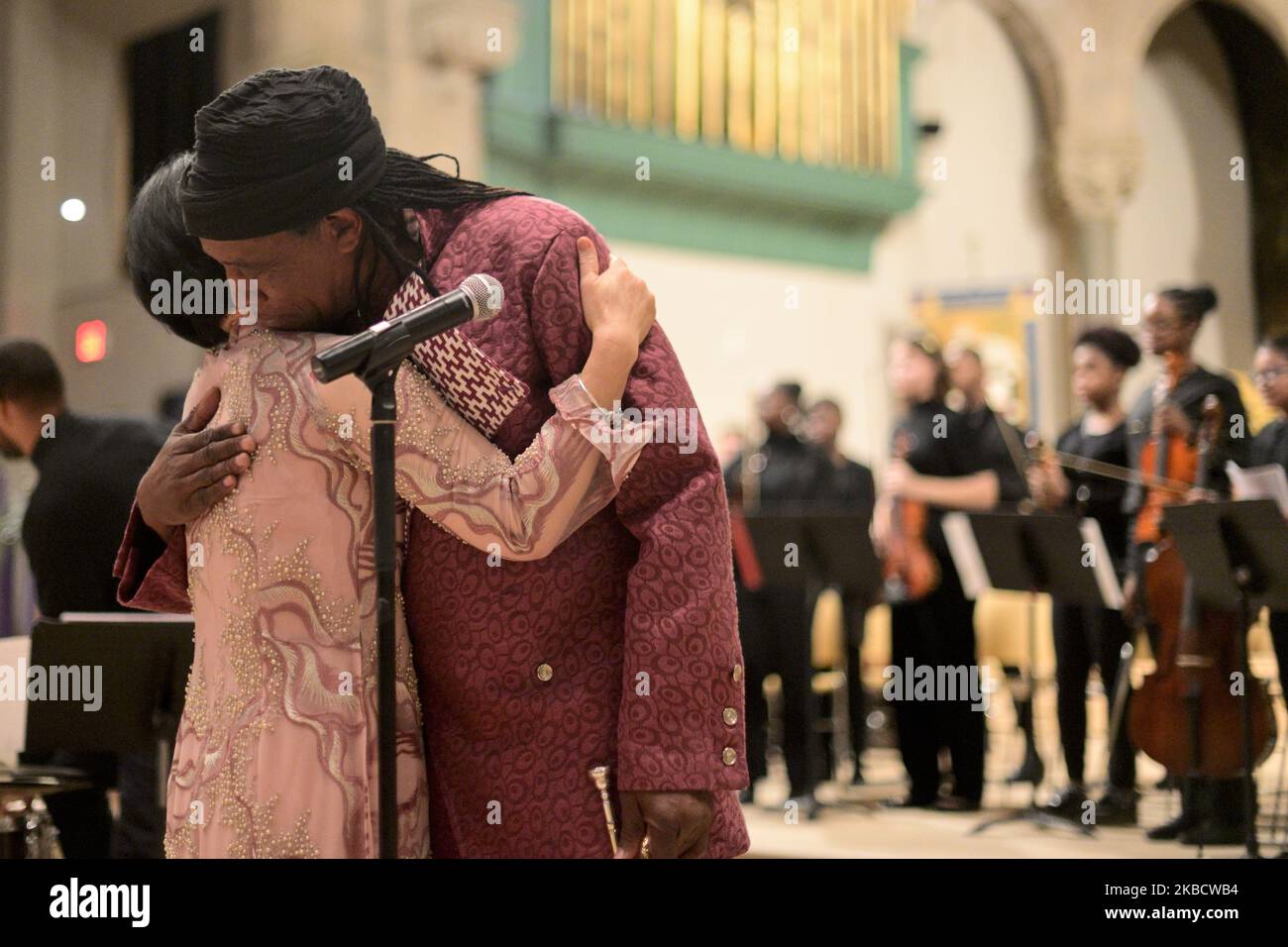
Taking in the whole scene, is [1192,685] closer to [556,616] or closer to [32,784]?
[32,784]

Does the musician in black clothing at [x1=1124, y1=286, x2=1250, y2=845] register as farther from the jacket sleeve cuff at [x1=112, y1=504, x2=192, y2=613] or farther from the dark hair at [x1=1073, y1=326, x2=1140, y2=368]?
the jacket sleeve cuff at [x1=112, y1=504, x2=192, y2=613]

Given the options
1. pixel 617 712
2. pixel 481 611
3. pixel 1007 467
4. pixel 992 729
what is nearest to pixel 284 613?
pixel 481 611

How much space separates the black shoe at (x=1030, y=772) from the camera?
6.08 metres

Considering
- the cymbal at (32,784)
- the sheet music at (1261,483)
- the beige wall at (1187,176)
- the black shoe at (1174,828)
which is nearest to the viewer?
the cymbal at (32,784)

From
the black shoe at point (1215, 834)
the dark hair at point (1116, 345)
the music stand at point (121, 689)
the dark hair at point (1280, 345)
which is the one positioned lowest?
the black shoe at point (1215, 834)

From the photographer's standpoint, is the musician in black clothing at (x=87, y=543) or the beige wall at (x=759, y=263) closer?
the musician in black clothing at (x=87, y=543)

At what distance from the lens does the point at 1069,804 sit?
5684mm

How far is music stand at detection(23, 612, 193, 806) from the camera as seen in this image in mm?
3455

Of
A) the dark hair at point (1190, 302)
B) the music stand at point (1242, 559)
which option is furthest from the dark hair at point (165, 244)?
the dark hair at point (1190, 302)

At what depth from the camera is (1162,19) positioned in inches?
440

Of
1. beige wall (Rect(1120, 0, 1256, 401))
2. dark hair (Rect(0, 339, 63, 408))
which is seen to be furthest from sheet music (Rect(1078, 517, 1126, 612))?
beige wall (Rect(1120, 0, 1256, 401))

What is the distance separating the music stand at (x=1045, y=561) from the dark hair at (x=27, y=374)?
3195mm

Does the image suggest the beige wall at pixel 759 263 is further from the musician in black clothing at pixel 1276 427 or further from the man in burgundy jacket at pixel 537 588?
the man in burgundy jacket at pixel 537 588

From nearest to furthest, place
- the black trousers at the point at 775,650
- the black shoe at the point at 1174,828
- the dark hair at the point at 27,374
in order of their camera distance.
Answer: the dark hair at the point at 27,374 → the black shoe at the point at 1174,828 → the black trousers at the point at 775,650
